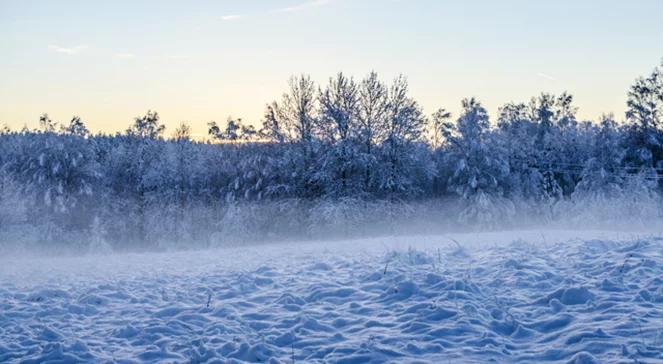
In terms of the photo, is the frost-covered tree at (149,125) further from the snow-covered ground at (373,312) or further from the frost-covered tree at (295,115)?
the snow-covered ground at (373,312)

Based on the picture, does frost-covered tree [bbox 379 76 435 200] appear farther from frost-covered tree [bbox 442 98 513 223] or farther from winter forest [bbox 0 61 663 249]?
frost-covered tree [bbox 442 98 513 223]

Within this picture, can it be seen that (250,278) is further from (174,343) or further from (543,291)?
(543,291)

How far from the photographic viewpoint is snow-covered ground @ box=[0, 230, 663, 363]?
551cm

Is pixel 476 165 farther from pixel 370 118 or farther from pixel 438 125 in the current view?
pixel 370 118

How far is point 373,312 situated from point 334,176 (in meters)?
30.0

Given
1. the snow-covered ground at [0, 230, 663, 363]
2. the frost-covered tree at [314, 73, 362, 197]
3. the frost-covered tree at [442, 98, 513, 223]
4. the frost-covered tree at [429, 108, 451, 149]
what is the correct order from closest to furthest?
the snow-covered ground at [0, 230, 663, 363] < the frost-covered tree at [314, 73, 362, 197] < the frost-covered tree at [442, 98, 513, 223] < the frost-covered tree at [429, 108, 451, 149]

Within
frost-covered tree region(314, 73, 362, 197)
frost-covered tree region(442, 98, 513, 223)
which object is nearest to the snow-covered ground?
frost-covered tree region(314, 73, 362, 197)

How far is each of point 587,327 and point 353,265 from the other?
5279mm

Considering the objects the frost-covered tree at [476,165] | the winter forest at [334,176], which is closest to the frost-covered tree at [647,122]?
the winter forest at [334,176]

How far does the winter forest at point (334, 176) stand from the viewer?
1459 inches

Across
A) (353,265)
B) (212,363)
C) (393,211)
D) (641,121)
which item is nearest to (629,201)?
(641,121)

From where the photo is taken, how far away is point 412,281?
310 inches

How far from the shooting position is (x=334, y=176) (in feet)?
121

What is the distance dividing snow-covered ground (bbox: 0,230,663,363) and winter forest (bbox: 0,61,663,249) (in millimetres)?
26176
